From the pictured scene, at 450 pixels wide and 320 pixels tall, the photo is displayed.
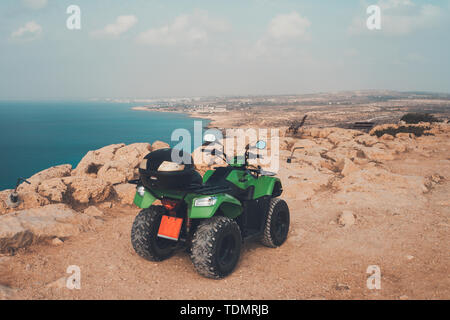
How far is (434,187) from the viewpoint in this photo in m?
9.12

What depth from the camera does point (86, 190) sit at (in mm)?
8297

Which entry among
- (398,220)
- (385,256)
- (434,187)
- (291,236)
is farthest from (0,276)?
(434,187)

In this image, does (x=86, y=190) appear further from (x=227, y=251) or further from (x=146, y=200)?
(x=227, y=251)

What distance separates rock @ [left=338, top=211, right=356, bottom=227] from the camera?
674cm

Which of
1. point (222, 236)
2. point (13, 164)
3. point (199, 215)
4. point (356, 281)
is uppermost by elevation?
point (199, 215)

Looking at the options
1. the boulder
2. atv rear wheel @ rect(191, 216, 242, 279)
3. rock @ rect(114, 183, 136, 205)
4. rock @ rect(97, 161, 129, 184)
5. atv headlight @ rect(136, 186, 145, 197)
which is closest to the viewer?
atv rear wheel @ rect(191, 216, 242, 279)

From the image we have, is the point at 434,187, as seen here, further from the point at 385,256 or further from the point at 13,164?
the point at 13,164

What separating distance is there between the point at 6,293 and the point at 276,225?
4.13 metres

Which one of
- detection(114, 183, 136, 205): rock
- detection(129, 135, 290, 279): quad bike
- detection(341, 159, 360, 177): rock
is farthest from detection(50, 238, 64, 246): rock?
detection(341, 159, 360, 177): rock

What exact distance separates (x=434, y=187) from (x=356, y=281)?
6233mm

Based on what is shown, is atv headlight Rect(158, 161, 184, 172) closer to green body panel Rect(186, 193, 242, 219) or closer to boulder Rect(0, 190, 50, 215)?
green body panel Rect(186, 193, 242, 219)

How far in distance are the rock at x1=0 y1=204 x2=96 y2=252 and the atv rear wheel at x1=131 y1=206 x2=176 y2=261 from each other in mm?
1862

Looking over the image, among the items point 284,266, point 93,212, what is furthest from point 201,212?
point 93,212

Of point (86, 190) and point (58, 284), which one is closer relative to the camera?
point (58, 284)
